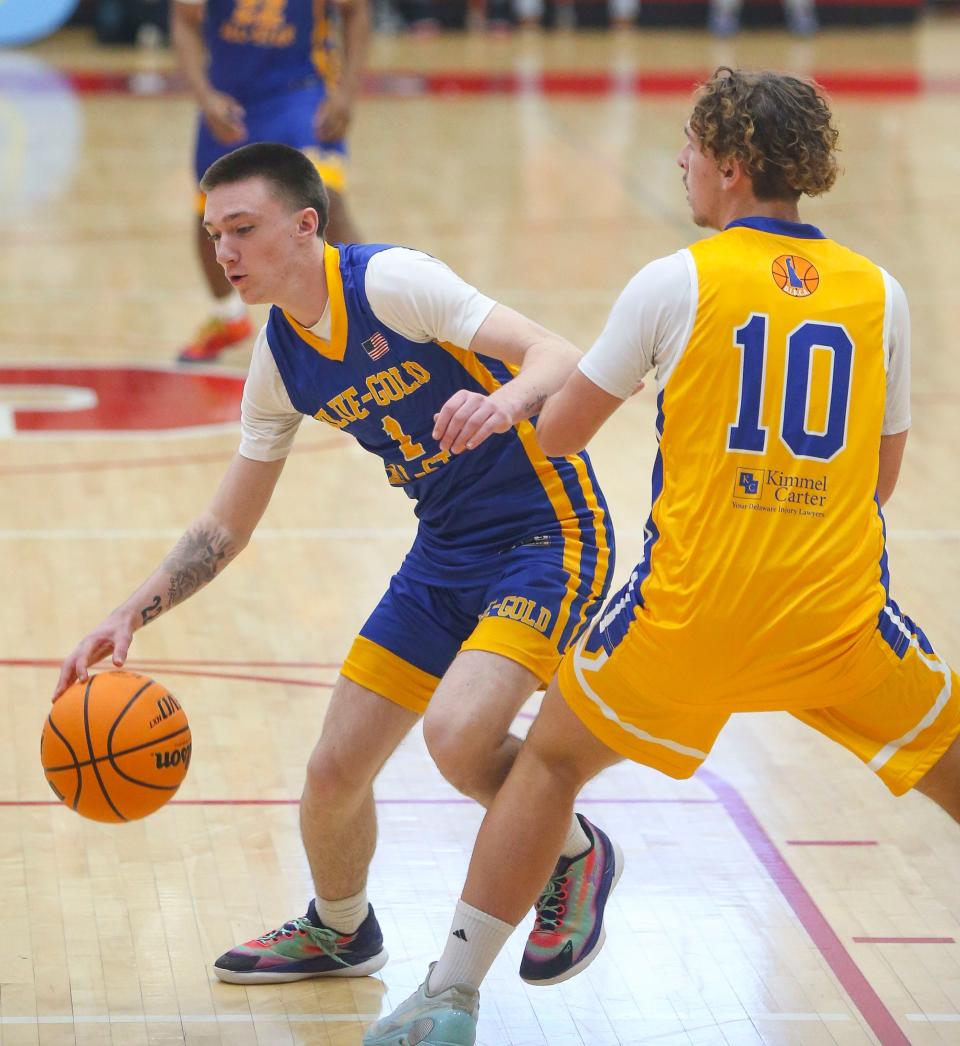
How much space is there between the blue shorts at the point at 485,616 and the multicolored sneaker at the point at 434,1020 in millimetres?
635

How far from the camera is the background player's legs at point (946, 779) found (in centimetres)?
322

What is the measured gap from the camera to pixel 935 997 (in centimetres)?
378

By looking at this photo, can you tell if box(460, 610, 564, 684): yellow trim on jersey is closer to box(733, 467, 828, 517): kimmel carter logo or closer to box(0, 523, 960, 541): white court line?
box(733, 467, 828, 517): kimmel carter logo

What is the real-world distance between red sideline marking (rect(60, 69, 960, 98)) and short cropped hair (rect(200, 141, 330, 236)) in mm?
15222

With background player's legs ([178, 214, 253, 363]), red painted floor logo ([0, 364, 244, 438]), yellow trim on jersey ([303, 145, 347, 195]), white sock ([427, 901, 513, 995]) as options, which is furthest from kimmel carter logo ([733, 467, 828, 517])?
background player's legs ([178, 214, 253, 363])

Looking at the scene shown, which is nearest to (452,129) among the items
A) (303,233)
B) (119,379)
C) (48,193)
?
(48,193)

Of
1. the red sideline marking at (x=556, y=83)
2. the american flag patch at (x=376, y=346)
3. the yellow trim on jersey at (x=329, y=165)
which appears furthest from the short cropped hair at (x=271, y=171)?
the red sideline marking at (x=556, y=83)

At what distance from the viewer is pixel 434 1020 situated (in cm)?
331

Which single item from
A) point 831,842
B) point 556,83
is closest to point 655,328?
point 831,842

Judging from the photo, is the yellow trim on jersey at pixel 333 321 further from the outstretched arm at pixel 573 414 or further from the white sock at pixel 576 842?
the white sock at pixel 576 842

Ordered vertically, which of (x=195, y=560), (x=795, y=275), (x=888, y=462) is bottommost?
(x=195, y=560)

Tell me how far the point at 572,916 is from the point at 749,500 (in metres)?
1.06

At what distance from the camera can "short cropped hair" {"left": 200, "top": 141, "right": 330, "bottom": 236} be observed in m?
3.63

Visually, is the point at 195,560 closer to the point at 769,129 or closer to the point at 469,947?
the point at 469,947
